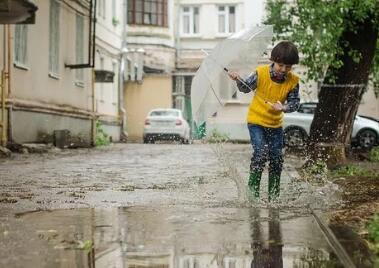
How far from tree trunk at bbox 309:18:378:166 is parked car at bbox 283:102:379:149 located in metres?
11.8

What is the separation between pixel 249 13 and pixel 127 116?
32.6 ft

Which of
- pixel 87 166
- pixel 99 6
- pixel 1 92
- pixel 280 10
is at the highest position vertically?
pixel 99 6

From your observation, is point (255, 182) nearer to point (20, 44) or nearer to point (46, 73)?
point (20, 44)

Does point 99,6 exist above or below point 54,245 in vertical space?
above

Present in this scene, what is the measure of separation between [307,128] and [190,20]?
20.3m

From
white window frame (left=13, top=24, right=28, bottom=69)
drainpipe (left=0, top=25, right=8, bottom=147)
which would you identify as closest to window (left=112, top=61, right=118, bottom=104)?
white window frame (left=13, top=24, right=28, bottom=69)

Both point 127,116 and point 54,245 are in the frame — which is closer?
point 54,245

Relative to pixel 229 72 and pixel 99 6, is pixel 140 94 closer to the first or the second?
pixel 99 6

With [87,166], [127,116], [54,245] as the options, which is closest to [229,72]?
[54,245]

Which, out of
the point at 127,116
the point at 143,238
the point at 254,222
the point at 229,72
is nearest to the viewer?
the point at 143,238

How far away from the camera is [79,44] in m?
25.1

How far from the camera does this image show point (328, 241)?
5004mm

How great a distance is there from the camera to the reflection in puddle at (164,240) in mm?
4344

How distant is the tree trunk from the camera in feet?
43.7
